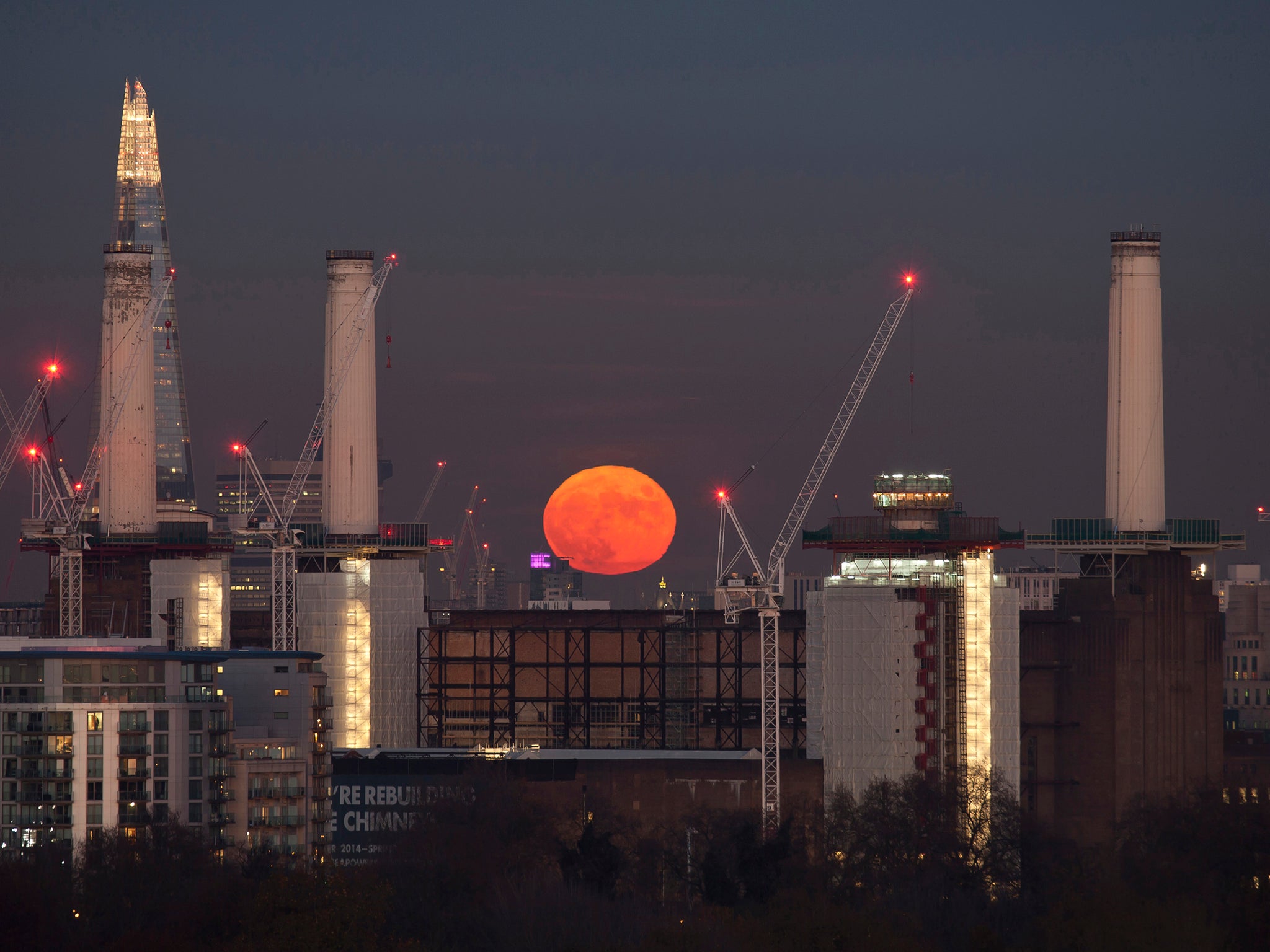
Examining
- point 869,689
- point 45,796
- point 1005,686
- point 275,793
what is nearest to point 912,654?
point 869,689

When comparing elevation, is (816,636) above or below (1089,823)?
above

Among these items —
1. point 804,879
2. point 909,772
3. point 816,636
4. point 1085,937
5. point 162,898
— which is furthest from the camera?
point 816,636

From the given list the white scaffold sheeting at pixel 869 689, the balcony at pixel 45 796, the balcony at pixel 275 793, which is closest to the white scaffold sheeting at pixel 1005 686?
the white scaffold sheeting at pixel 869 689

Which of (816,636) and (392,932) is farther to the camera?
(816,636)

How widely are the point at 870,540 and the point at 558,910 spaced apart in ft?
220

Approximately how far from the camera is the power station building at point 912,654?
18400cm

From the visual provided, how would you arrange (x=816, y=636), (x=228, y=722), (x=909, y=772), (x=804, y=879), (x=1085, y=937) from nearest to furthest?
(x=1085, y=937)
(x=804, y=879)
(x=228, y=722)
(x=909, y=772)
(x=816, y=636)

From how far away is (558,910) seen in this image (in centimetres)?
13588

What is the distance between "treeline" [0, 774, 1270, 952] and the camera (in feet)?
409

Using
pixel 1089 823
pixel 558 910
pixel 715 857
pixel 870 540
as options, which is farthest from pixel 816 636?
pixel 558 910

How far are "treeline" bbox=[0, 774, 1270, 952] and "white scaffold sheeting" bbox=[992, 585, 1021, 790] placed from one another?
6785mm

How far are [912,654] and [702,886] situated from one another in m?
35.5

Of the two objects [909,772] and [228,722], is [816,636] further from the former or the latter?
[228,722]

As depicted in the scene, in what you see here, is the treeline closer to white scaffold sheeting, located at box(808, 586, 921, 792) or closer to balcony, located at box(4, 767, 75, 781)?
white scaffold sheeting, located at box(808, 586, 921, 792)
